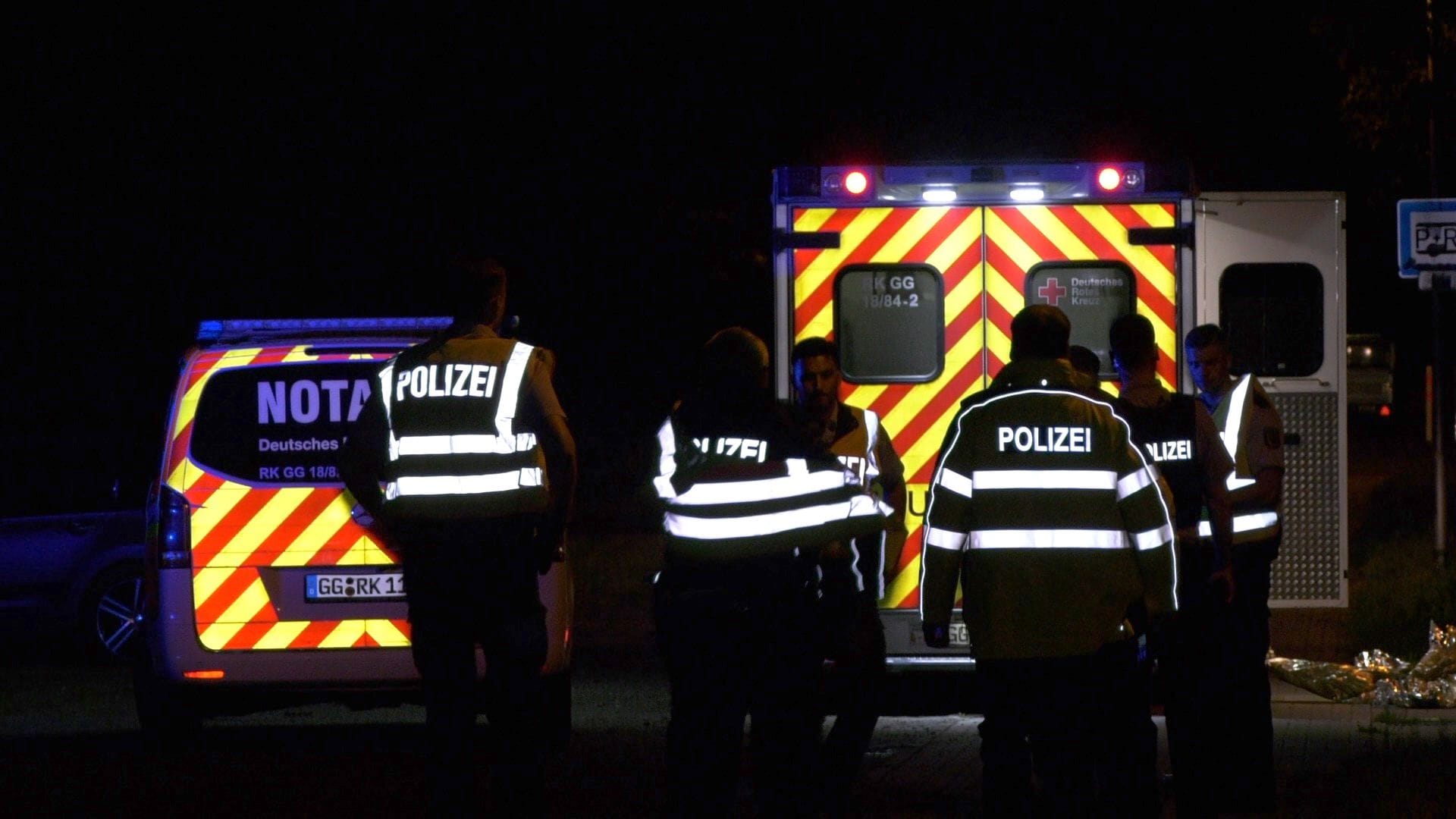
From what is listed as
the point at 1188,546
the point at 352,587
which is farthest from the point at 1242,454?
the point at 352,587

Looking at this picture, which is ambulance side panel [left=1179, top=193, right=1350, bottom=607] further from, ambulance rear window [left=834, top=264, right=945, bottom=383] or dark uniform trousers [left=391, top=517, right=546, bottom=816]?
dark uniform trousers [left=391, top=517, right=546, bottom=816]

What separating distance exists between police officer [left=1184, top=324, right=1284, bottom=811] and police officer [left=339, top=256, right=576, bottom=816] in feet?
8.30

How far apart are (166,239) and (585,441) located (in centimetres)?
1285

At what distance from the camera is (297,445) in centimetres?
880

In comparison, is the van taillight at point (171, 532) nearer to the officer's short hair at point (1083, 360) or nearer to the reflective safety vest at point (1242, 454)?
the officer's short hair at point (1083, 360)

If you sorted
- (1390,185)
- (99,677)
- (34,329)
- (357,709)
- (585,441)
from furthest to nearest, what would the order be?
(585,441) < (34,329) < (1390,185) < (99,677) < (357,709)

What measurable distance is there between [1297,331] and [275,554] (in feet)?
18.8

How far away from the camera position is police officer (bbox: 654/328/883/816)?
229 inches

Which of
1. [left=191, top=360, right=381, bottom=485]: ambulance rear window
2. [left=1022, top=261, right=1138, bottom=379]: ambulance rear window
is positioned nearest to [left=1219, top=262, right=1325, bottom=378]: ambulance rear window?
[left=1022, top=261, right=1138, bottom=379]: ambulance rear window

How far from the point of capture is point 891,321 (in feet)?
31.3

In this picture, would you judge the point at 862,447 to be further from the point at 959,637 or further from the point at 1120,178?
the point at 1120,178

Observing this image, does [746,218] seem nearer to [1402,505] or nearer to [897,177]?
[1402,505]

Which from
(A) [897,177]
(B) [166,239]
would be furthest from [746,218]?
(A) [897,177]

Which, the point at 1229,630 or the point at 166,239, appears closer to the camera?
the point at 1229,630
